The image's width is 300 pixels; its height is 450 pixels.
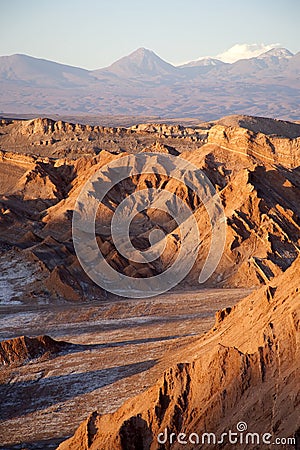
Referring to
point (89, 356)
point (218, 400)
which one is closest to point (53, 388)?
point (89, 356)

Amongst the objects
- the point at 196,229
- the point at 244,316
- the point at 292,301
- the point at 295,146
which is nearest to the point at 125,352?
the point at 244,316

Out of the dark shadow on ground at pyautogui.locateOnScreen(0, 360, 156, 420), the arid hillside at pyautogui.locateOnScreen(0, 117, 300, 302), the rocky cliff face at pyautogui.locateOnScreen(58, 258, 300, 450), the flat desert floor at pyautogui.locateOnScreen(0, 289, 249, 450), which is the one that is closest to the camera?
the rocky cliff face at pyautogui.locateOnScreen(58, 258, 300, 450)

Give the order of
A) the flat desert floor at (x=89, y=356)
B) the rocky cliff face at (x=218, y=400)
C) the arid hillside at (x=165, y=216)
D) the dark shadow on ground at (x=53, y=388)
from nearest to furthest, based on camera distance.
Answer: the rocky cliff face at (x=218, y=400) < the flat desert floor at (x=89, y=356) < the dark shadow on ground at (x=53, y=388) < the arid hillside at (x=165, y=216)

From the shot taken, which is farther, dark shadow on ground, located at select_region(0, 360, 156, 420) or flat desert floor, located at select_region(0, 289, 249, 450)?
dark shadow on ground, located at select_region(0, 360, 156, 420)

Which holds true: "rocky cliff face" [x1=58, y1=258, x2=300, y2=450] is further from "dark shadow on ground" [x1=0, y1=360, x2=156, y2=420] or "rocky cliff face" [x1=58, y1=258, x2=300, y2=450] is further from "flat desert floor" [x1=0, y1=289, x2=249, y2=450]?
"dark shadow on ground" [x1=0, y1=360, x2=156, y2=420]

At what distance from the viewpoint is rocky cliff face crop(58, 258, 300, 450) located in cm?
1645

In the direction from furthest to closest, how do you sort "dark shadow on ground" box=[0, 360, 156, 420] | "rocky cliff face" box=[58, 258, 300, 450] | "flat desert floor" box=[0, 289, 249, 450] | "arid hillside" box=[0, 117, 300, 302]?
1. "arid hillside" box=[0, 117, 300, 302]
2. "dark shadow on ground" box=[0, 360, 156, 420]
3. "flat desert floor" box=[0, 289, 249, 450]
4. "rocky cliff face" box=[58, 258, 300, 450]

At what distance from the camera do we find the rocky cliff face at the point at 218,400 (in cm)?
1645

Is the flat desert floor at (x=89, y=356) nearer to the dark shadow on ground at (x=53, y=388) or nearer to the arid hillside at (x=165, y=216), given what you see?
the dark shadow on ground at (x=53, y=388)

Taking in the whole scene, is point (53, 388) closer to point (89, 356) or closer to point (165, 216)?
point (89, 356)

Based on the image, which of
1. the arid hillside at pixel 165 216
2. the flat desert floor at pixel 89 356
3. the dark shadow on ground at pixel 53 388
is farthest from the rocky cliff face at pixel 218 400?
the arid hillside at pixel 165 216

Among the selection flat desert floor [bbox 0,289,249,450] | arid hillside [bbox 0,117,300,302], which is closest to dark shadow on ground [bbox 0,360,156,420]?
flat desert floor [bbox 0,289,249,450]

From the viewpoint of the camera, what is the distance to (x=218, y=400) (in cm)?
1747

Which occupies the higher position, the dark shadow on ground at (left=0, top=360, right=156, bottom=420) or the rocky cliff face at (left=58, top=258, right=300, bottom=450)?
the rocky cliff face at (left=58, top=258, right=300, bottom=450)
